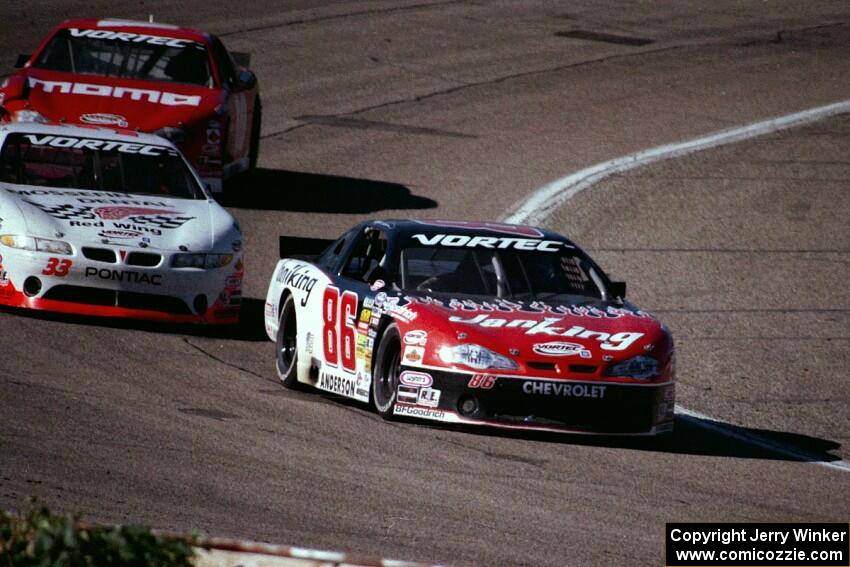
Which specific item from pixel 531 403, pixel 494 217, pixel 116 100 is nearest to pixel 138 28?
pixel 116 100

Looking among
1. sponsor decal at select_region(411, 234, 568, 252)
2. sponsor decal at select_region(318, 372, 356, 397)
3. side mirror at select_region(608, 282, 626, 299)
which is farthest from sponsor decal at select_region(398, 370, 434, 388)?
side mirror at select_region(608, 282, 626, 299)

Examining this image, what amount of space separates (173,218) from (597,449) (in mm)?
4465

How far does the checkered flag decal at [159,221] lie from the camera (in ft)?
40.5

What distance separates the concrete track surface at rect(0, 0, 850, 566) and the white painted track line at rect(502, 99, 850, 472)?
21cm

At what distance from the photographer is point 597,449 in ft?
31.3

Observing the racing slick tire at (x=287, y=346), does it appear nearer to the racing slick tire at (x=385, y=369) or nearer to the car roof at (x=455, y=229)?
the car roof at (x=455, y=229)

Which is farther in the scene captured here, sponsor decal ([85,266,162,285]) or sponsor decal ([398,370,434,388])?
sponsor decal ([85,266,162,285])

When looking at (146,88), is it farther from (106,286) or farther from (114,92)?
(106,286)

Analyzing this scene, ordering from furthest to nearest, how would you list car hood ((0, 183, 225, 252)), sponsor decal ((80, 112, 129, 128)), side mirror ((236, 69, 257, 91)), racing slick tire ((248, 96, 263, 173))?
racing slick tire ((248, 96, 263, 173))
side mirror ((236, 69, 257, 91))
sponsor decal ((80, 112, 129, 128))
car hood ((0, 183, 225, 252))

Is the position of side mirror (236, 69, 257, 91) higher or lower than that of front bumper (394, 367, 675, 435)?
lower

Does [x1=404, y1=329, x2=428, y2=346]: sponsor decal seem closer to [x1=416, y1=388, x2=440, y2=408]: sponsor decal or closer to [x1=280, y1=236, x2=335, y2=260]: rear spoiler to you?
[x1=416, y1=388, x2=440, y2=408]: sponsor decal

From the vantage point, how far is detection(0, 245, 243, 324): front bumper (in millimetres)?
11742

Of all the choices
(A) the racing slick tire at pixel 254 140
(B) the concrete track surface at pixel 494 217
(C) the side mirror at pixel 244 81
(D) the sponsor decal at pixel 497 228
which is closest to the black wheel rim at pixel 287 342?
(B) the concrete track surface at pixel 494 217

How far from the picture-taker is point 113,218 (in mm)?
12281
